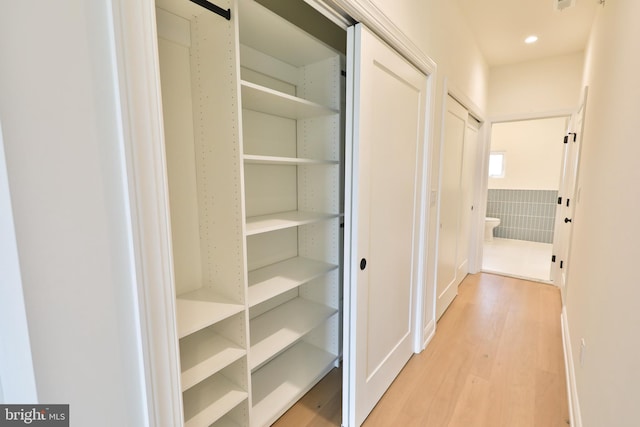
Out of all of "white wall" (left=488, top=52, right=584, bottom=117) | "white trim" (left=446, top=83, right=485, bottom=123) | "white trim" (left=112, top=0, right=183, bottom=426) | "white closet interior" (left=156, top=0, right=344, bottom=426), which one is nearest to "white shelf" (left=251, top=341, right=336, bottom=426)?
"white closet interior" (left=156, top=0, right=344, bottom=426)

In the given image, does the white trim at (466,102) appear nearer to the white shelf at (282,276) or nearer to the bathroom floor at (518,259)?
the white shelf at (282,276)

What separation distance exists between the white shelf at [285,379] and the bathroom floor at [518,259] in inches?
129

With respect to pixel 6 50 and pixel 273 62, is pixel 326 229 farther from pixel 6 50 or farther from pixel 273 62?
pixel 6 50

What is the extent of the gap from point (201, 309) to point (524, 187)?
655cm

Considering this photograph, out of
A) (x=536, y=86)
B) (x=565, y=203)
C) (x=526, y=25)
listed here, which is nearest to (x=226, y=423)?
(x=526, y=25)

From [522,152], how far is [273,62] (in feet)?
19.4

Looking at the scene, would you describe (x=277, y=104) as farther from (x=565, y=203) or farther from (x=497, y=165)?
(x=497, y=165)

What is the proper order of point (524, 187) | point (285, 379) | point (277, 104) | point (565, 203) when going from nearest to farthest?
point (277, 104) → point (285, 379) → point (565, 203) → point (524, 187)

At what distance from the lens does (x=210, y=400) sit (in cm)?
126

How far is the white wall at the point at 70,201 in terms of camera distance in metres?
0.54

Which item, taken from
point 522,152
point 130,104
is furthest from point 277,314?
point 522,152

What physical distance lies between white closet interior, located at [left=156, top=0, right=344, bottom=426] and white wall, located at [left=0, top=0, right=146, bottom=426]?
1.30ft

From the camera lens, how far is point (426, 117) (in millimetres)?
2041

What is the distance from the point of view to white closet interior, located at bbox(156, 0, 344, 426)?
1165 mm
